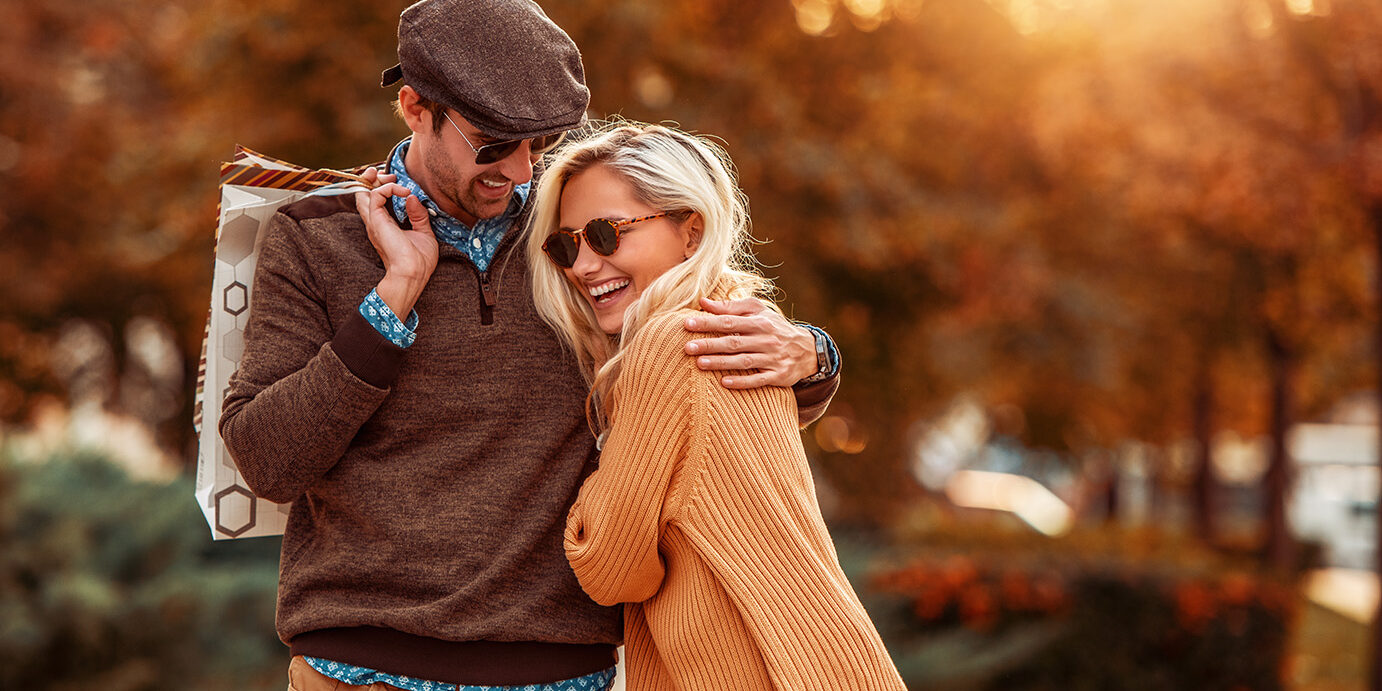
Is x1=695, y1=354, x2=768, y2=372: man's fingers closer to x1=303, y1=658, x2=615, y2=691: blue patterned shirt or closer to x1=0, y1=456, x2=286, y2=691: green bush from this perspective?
x1=303, y1=658, x2=615, y2=691: blue patterned shirt

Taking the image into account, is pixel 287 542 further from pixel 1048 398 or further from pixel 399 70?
pixel 1048 398

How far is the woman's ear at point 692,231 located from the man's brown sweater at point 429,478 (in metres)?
0.31

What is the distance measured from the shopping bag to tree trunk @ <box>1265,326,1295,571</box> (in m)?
11.9

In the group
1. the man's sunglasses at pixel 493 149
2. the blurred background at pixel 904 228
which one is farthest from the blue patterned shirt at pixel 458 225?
the blurred background at pixel 904 228

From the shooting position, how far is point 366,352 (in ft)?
6.64

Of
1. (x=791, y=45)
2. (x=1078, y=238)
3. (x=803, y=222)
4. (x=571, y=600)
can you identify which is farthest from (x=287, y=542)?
(x=1078, y=238)

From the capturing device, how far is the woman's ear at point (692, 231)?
7.57 feet

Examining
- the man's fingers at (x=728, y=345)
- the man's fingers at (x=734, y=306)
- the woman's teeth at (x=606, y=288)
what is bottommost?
the man's fingers at (x=728, y=345)

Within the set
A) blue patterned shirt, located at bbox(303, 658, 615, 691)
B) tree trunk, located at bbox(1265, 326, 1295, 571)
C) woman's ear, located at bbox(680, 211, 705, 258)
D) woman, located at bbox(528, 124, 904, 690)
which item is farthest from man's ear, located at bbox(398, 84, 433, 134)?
tree trunk, located at bbox(1265, 326, 1295, 571)

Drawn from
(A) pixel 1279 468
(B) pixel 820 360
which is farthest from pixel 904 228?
(A) pixel 1279 468

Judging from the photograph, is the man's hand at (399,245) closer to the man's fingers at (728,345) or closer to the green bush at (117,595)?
the man's fingers at (728,345)

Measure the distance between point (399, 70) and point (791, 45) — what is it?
18.9ft

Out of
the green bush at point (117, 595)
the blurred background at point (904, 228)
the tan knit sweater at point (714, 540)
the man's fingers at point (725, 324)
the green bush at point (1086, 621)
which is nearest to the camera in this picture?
the tan knit sweater at point (714, 540)

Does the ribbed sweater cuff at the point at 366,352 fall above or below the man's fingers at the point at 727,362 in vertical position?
below
